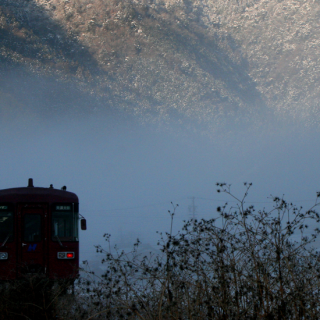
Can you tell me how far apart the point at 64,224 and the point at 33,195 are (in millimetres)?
1135

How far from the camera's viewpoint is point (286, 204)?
3.77 m

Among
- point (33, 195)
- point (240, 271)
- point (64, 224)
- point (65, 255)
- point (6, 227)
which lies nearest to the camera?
point (240, 271)

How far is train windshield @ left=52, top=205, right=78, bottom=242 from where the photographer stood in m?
11.1

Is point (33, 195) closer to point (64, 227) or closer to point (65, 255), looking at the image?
point (64, 227)

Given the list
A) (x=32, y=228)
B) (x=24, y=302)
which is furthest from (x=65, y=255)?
(x=24, y=302)

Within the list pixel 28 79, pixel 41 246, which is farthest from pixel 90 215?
pixel 41 246

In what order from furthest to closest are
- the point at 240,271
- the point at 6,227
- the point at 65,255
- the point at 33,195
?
the point at 33,195 < the point at 65,255 < the point at 6,227 < the point at 240,271

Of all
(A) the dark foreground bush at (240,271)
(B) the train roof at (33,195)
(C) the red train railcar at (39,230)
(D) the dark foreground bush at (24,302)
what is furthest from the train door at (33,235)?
(A) the dark foreground bush at (240,271)

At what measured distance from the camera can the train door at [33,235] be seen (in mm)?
10766

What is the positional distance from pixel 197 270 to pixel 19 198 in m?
8.19

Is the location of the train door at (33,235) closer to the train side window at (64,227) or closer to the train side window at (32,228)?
the train side window at (32,228)

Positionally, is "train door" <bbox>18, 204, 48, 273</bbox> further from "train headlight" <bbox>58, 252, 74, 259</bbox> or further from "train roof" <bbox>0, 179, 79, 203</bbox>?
"train headlight" <bbox>58, 252, 74, 259</bbox>

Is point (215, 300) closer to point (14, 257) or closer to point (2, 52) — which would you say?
Answer: point (14, 257)

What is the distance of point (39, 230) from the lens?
11.0 m
